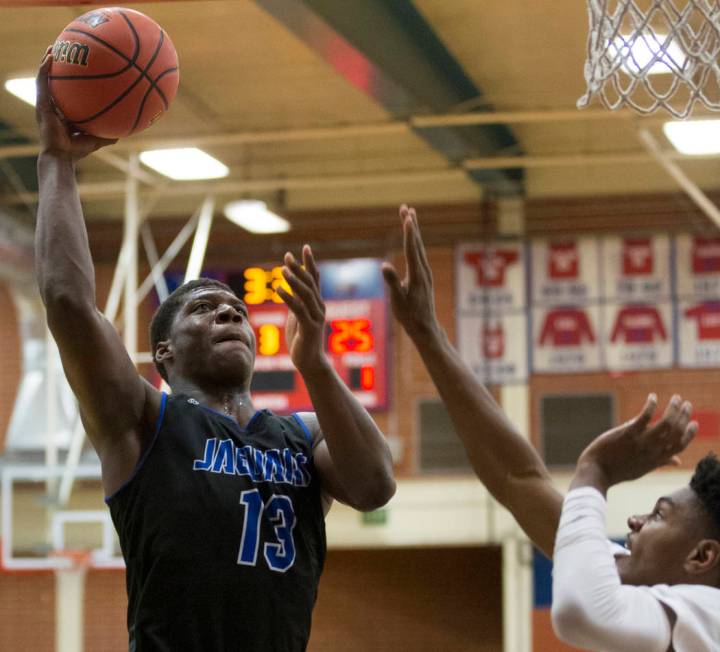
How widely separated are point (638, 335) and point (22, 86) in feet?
21.4

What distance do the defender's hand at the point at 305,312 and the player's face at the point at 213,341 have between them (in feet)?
0.93

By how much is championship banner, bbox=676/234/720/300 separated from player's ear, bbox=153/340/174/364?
1003 cm

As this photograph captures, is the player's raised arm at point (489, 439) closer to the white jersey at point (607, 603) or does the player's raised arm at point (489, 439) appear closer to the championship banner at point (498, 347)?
the white jersey at point (607, 603)

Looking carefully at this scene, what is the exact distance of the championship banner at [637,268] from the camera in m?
13.0

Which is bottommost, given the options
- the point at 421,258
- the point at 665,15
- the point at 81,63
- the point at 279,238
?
the point at 421,258

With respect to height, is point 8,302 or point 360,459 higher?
point 8,302

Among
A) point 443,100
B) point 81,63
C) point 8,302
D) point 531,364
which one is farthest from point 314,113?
point 81,63

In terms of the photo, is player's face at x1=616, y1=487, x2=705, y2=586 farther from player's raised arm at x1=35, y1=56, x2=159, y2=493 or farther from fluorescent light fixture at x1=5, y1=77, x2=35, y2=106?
fluorescent light fixture at x1=5, y1=77, x2=35, y2=106

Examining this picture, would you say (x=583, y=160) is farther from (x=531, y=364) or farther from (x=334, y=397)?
(x=334, y=397)

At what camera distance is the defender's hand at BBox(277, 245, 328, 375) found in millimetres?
3002

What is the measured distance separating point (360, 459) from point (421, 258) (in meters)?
0.57

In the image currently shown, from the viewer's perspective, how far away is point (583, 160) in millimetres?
12297

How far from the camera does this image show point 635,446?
266 centimetres

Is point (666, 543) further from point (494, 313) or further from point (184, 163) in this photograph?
point (494, 313)
